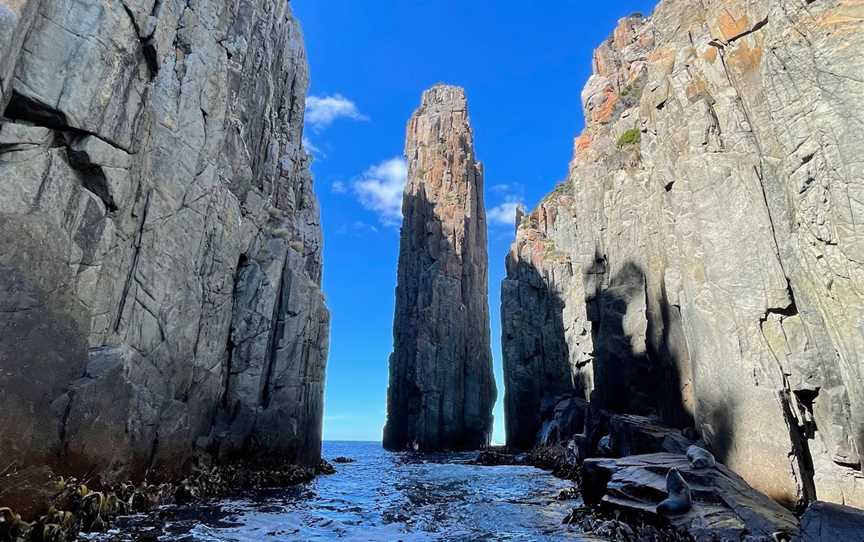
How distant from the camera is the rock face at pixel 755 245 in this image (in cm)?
1277

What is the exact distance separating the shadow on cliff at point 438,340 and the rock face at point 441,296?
0.17m

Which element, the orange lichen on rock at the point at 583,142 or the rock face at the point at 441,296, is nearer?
the orange lichen on rock at the point at 583,142

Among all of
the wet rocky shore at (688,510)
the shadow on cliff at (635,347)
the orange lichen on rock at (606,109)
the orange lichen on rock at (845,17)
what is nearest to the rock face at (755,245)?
the orange lichen on rock at (845,17)

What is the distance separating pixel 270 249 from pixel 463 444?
57173mm

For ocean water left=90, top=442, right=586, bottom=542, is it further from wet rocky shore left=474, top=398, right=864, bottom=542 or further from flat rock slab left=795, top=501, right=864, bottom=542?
flat rock slab left=795, top=501, right=864, bottom=542

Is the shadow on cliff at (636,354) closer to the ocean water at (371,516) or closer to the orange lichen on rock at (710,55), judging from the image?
the ocean water at (371,516)

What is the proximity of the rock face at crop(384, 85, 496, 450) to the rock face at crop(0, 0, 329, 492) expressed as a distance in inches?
1837

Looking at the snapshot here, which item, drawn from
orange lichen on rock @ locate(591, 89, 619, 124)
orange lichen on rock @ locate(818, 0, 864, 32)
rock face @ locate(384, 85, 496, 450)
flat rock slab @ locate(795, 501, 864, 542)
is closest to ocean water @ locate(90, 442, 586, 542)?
flat rock slab @ locate(795, 501, 864, 542)

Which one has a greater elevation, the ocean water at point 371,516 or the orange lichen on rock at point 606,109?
the orange lichen on rock at point 606,109

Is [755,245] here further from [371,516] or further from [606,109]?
[606,109]

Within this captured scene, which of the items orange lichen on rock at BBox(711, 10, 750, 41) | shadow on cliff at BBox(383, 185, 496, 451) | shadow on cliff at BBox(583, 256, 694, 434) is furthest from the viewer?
shadow on cliff at BBox(383, 185, 496, 451)

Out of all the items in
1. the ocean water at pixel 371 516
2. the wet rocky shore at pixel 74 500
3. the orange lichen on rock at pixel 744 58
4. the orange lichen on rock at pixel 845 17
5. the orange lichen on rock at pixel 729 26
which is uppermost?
the orange lichen on rock at pixel 729 26

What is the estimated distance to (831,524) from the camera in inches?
376

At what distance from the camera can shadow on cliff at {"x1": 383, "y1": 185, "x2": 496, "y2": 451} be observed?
254 ft
